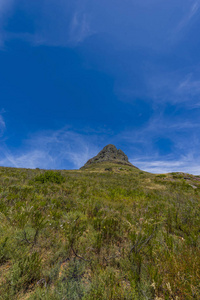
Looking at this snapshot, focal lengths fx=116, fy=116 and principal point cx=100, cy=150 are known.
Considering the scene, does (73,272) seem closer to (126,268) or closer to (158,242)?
(126,268)

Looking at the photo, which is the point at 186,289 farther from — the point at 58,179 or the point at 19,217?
the point at 58,179

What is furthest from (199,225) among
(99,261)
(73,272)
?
(73,272)

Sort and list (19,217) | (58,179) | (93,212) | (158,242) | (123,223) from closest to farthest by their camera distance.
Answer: (158,242) < (19,217) < (123,223) < (93,212) < (58,179)

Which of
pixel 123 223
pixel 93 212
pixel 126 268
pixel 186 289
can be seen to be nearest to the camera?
pixel 186 289

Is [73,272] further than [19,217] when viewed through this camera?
No

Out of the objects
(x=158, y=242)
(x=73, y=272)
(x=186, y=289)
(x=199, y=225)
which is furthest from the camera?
(x=199, y=225)

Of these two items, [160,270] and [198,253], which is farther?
[198,253]

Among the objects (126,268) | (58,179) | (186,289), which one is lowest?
(126,268)

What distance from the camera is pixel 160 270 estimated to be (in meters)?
2.38

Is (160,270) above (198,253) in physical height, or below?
below

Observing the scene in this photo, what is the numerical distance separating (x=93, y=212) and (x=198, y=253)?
12.3 feet

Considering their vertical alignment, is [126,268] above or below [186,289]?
below

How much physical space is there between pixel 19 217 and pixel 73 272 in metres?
2.53

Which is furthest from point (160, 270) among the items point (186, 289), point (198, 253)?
point (198, 253)
